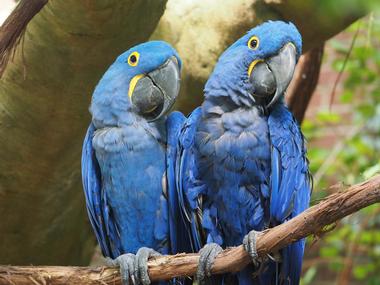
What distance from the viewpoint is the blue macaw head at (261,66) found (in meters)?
1.69

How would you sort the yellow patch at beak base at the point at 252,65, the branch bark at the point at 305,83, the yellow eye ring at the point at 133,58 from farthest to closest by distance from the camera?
the branch bark at the point at 305,83 → the yellow eye ring at the point at 133,58 → the yellow patch at beak base at the point at 252,65

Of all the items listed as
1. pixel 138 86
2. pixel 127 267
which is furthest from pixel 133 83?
pixel 127 267

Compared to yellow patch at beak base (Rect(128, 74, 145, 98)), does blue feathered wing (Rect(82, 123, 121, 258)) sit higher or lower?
lower

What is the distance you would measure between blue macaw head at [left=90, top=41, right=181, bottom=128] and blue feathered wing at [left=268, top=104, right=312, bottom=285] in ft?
1.10

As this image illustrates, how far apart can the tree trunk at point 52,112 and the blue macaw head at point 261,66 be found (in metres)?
0.32

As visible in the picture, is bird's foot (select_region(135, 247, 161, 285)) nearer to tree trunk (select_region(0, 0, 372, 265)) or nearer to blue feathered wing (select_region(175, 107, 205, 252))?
blue feathered wing (select_region(175, 107, 205, 252))

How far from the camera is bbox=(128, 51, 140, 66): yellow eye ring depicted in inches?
72.5

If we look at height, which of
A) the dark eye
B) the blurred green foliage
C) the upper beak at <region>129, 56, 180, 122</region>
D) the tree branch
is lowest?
the blurred green foliage

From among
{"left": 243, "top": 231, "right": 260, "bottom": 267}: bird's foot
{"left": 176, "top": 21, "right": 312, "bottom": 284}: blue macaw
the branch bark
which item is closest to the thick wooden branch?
{"left": 243, "top": 231, "right": 260, "bottom": 267}: bird's foot

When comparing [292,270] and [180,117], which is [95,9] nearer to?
[180,117]

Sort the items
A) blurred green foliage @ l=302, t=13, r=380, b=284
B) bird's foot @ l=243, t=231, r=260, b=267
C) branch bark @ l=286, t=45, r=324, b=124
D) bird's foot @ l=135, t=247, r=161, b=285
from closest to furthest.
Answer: bird's foot @ l=243, t=231, r=260, b=267
bird's foot @ l=135, t=247, r=161, b=285
branch bark @ l=286, t=45, r=324, b=124
blurred green foliage @ l=302, t=13, r=380, b=284

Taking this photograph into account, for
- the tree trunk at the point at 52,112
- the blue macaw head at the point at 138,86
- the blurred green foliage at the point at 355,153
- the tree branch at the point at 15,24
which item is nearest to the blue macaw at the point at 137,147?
the blue macaw head at the point at 138,86

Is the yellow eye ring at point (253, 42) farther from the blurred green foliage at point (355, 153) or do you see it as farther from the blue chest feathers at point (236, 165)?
the blurred green foliage at point (355, 153)

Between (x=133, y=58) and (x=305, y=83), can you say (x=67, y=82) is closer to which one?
(x=133, y=58)
